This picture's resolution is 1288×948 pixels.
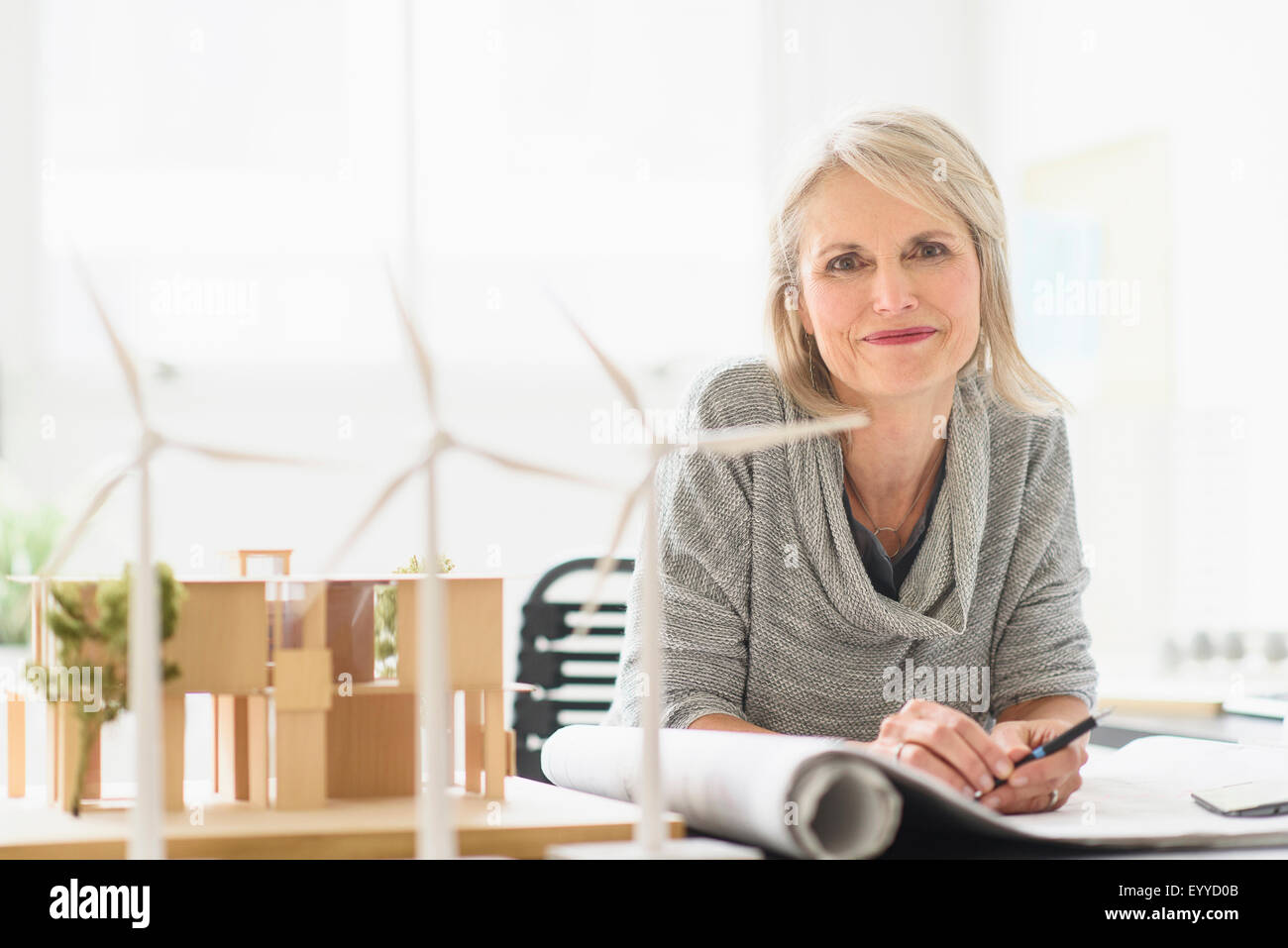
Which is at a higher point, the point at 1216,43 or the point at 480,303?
the point at 1216,43

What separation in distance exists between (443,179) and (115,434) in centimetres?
105

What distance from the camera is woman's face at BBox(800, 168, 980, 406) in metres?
1.29

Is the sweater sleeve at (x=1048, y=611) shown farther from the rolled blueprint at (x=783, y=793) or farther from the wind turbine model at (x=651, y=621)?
the wind turbine model at (x=651, y=621)

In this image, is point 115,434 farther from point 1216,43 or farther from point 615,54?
point 1216,43

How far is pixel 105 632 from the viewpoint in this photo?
28.6 inches

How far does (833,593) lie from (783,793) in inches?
26.3

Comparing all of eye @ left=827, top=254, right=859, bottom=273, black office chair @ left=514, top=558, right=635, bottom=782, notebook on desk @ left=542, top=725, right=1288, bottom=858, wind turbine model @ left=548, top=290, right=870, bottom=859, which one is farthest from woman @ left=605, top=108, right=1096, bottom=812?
black office chair @ left=514, top=558, right=635, bottom=782

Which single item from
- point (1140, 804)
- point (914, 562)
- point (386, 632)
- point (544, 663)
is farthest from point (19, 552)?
point (1140, 804)

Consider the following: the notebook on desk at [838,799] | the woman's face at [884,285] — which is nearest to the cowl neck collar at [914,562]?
the woman's face at [884,285]

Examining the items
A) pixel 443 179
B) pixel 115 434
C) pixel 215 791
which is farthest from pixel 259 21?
pixel 215 791

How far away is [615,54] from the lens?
3.65m

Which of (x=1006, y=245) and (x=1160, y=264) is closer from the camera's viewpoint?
(x=1006, y=245)

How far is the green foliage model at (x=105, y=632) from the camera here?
723 millimetres

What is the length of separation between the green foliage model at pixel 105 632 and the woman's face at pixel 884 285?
0.77 metres
